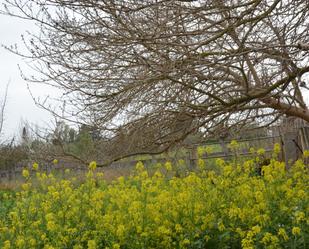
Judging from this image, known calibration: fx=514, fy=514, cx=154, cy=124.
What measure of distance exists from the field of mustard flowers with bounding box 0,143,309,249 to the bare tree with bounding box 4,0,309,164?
0.71 m

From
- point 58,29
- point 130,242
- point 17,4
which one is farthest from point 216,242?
point 17,4

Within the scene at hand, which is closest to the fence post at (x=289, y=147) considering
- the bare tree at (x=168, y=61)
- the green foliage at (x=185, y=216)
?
the bare tree at (x=168, y=61)

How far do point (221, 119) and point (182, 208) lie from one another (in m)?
1.42

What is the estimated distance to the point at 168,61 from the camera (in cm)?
408

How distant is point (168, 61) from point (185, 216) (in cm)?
133

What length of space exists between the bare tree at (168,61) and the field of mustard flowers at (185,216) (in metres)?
0.71

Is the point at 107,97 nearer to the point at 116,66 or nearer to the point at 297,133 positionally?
the point at 116,66

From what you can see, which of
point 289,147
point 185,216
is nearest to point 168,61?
point 185,216

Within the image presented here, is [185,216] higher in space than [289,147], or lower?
lower

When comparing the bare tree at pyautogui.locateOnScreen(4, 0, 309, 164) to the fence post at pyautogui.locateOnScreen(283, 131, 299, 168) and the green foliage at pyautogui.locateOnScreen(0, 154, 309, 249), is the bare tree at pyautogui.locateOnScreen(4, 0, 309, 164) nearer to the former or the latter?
the green foliage at pyautogui.locateOnScreen(0, 154, 309, 249)

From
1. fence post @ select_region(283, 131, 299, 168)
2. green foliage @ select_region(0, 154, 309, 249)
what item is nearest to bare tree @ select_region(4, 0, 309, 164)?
green foliage @ select_region(0, 154, 309, 249)

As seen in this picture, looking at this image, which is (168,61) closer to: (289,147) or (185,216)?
(185,216)

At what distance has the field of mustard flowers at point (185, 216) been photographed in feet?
13.3

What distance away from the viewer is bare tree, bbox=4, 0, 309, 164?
155 inches
